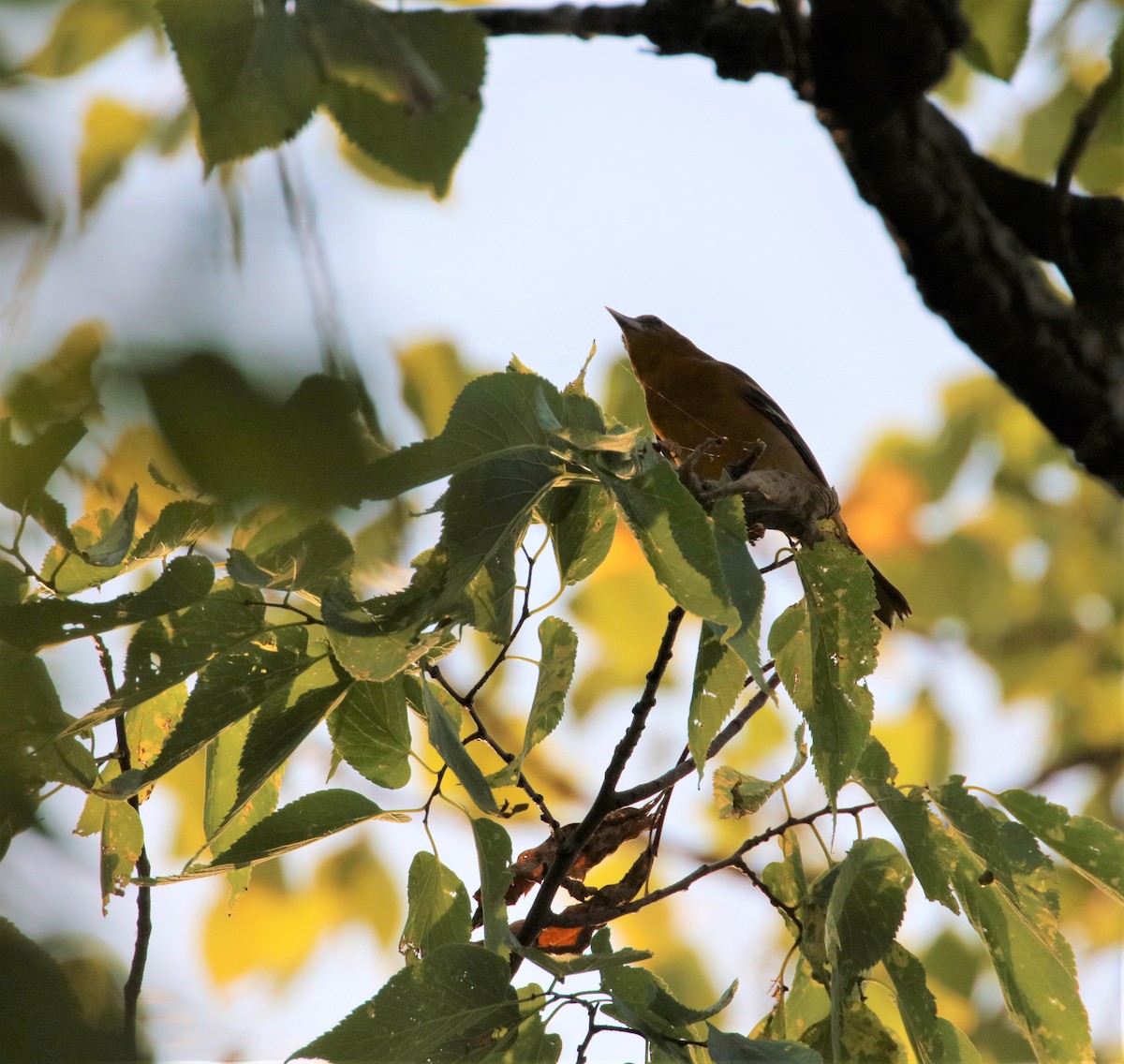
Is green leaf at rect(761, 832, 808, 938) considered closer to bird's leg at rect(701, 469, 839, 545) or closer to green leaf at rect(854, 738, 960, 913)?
green leaf at rect(854, 738, 960, 913)

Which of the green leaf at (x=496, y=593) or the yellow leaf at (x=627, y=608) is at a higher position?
the yellow leaf at (x=627, y=608)

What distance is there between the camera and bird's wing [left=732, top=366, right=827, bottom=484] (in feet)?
15.6

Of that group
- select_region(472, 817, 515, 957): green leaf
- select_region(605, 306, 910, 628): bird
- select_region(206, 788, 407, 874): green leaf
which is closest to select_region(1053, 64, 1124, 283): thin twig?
select_region(605, 306, 910, 628): bird

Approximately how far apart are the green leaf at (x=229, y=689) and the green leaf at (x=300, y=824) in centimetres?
18

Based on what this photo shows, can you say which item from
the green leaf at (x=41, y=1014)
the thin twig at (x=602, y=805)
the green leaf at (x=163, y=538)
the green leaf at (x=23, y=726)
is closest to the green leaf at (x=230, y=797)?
the green leaf at (x=163, y=538)

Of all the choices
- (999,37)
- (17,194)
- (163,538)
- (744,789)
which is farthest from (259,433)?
(999,37)

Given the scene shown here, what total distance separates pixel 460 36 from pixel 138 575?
1.19 meters

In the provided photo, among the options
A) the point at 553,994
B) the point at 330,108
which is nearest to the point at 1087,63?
the point at 330,108

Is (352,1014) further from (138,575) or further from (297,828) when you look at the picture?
(138,575)

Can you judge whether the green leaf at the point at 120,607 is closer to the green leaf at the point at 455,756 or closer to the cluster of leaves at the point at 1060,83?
the green leaf at the point at 455,756

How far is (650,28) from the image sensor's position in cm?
312

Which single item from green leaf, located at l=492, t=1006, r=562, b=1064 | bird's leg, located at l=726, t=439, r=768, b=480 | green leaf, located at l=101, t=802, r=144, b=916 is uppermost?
bird's leg, located at l=726, t=439, r=768, b=480

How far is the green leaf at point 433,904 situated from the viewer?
1832 mm

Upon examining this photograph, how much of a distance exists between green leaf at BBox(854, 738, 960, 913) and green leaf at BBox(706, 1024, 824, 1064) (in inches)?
15.8
